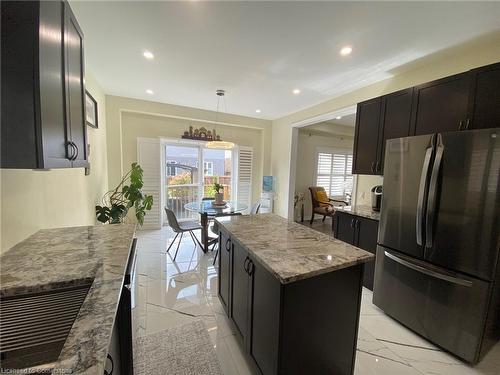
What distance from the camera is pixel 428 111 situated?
2.20m

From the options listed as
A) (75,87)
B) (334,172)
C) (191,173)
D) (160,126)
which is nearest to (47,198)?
(75,87)

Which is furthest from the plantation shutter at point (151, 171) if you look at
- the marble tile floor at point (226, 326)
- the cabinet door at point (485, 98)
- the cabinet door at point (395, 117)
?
the cabinet door at point (485, 98)

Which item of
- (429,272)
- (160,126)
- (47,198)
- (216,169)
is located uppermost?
(160,126)

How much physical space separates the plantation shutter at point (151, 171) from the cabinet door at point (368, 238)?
4021 mm

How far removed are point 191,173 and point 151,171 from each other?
0.94 meters

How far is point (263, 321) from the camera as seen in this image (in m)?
1.28

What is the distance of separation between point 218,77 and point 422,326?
3.66 m

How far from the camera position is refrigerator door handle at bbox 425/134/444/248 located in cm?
167

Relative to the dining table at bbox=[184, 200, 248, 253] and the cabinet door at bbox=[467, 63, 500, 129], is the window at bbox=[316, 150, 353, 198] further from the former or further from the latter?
the cabinet door at bbox=[467, 63, 500, 129]

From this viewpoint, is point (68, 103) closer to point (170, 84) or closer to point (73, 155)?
point (73, 155)

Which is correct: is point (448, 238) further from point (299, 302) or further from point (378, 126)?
point (378, 126)

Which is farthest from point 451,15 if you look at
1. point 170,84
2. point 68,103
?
point 170,84

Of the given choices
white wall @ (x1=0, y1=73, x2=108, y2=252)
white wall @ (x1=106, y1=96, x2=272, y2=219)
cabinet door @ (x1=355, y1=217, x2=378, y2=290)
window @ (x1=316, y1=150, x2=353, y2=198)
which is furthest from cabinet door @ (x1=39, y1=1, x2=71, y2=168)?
window @ (x1=316, y1=150, x2=353, y2=198)

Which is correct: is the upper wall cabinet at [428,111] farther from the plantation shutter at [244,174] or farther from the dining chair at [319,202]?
the plantation shutter at [244,174]
